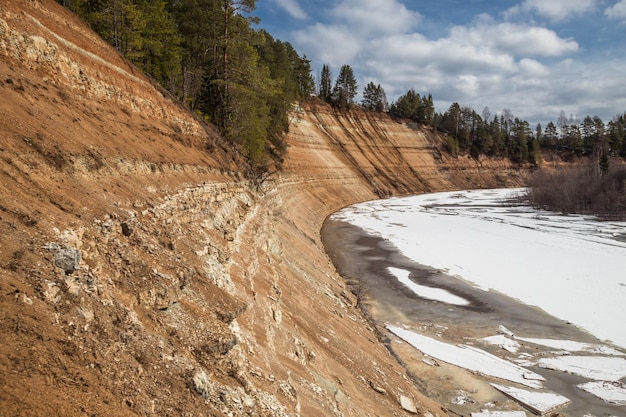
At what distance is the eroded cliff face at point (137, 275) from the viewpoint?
4.09 meters

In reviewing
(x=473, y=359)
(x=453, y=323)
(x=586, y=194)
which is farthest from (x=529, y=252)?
(x=586, y=194)

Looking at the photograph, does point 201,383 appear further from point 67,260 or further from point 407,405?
point 407,405

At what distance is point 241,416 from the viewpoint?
5105 mm

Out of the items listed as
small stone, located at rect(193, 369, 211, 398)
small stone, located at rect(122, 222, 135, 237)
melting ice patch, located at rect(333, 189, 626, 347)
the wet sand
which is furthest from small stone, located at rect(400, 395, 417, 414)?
melting ice patch, located at rect(333, 189, 626, 347)

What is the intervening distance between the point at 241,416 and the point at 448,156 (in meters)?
96.2

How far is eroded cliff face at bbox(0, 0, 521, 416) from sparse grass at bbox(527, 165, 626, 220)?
168 feet

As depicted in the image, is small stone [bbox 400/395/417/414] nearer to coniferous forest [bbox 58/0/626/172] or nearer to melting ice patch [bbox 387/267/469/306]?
melting ice patch [bbox 387/267/469/306]

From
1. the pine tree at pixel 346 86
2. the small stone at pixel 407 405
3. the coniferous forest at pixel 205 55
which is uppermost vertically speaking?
the pine tree at pixel 346 86

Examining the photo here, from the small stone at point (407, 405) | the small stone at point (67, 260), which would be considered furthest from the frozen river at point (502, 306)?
the small stone at point (67, 260)

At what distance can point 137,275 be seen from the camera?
6.45 m

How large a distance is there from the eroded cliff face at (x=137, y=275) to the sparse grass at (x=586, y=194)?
51305 mm

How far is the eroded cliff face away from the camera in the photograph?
4.09 meters

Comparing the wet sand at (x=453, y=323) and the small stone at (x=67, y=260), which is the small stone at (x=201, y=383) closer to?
→ the small stone at (x=67, y=260)

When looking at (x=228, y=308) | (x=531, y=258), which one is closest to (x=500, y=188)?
(x=531, y=258)
